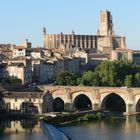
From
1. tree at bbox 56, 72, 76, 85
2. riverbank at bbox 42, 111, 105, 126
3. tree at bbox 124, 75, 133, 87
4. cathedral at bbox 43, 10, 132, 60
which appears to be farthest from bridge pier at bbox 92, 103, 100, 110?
cathedral at bbox 43, 10, 132, 60

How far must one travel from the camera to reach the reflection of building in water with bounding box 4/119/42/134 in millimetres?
34625

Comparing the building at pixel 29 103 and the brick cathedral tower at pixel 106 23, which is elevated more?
the brick cathedral tower at pixel 106 23

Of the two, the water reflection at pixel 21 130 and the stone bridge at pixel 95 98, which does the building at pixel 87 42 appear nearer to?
the stone bridge at pixel 95 98

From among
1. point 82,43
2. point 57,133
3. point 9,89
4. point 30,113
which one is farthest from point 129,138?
point 82,43

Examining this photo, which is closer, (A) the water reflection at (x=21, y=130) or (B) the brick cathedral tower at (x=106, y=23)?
(A) the water reflection at (x=21, y=130)

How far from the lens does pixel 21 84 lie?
50875mm

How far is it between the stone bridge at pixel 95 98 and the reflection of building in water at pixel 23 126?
579 centimetres

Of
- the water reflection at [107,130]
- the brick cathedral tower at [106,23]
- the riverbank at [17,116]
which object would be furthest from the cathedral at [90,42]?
the water reflection at [107,130]

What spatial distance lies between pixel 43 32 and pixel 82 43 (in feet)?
24.2

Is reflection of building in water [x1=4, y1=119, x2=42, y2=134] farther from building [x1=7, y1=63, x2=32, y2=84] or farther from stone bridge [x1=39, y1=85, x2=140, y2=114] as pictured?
building [x1=7, y1=63, x2=32, y2=84]

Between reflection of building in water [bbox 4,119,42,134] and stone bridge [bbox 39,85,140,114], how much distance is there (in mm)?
5789

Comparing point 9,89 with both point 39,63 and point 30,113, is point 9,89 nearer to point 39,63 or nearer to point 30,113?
point 30,113

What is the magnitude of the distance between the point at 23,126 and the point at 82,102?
1284cm

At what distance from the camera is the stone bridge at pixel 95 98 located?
145 ft
